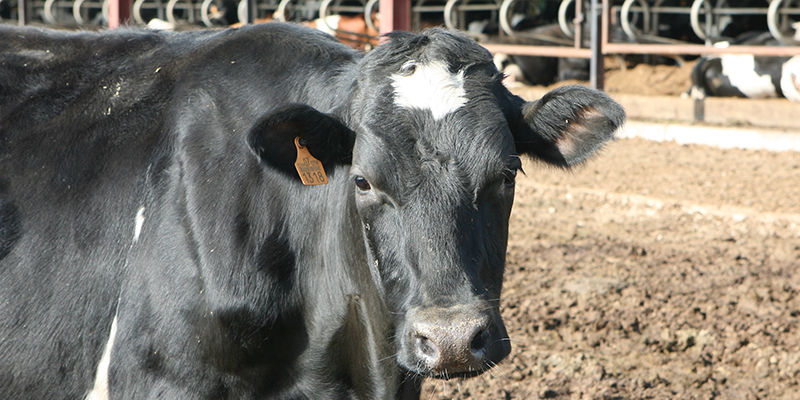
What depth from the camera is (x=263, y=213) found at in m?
2.53

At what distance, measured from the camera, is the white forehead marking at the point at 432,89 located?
235 cm

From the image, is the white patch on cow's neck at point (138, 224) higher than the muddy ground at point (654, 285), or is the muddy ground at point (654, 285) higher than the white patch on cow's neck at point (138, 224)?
the white patch on cow's neck at point (138, 224)

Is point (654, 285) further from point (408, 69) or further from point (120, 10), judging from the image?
point (120, 10)

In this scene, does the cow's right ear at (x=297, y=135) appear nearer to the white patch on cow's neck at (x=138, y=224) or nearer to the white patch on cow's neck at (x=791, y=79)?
the white patch on cow's neck at (x=138, y=224)

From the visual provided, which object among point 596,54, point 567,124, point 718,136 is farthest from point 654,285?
point 596,54

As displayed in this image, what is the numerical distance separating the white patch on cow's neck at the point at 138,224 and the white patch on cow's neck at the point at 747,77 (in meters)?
9.23

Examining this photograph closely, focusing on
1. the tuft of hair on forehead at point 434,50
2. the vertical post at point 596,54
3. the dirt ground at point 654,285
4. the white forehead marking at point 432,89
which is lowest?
the dirt ground at point 654,285

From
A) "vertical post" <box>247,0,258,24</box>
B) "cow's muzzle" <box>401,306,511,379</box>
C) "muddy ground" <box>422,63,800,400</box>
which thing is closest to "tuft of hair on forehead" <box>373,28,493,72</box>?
"muddy ground" <box>422,63,800,400</box>

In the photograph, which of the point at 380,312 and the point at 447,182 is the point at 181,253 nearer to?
the point at 380,312

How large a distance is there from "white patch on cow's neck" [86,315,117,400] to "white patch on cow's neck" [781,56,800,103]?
29.5 feet

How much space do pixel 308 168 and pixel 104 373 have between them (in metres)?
0.93

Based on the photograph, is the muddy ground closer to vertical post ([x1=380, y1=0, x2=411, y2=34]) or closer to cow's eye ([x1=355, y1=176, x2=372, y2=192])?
cow's eye ([x1=355, y1=176, x2=372, y2=192])

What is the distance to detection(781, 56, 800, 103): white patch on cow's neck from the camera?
9.48 m

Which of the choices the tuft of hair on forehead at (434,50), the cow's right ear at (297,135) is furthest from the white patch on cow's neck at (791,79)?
the cow's right ear at (297,135)
